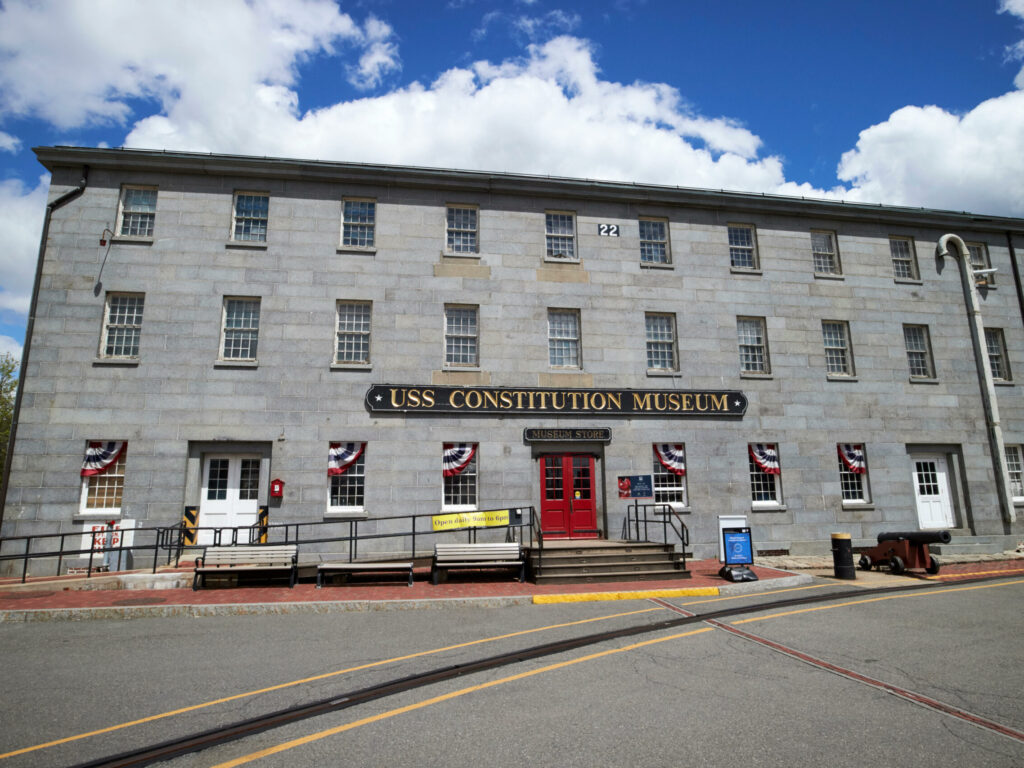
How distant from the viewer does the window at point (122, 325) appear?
55.3ft

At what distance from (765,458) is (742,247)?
705 centimetres

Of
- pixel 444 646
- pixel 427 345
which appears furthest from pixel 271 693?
pixel 427 345

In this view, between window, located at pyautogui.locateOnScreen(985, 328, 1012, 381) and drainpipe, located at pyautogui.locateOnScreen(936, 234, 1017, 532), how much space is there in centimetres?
84

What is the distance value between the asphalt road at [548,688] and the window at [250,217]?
1146cm

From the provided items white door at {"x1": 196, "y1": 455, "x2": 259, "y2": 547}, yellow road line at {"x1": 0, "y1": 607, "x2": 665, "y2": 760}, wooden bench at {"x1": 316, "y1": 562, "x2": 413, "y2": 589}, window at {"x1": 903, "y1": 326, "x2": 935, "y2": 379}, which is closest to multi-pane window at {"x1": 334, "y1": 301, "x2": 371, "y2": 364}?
white door at {"x1": 196, "y1": 455, "x2": 259, "y2": 547}

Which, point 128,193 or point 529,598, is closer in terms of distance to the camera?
point 529,598

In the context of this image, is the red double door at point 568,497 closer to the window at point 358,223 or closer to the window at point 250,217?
the window at point 358,223

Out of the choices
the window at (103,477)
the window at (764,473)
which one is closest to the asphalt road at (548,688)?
the window at (103,477)

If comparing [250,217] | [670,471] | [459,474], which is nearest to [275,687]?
[459,474]

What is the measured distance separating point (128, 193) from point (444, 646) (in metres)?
16.7

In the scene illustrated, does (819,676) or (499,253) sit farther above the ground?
(499,253)

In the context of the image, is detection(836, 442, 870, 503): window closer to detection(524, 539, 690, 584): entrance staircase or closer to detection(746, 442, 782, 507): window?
detection(746, 442, 782, 507): window

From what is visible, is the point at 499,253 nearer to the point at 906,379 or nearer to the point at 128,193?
the point at 128,193

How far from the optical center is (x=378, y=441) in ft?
55.5
